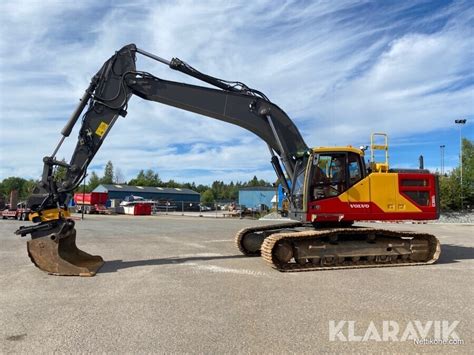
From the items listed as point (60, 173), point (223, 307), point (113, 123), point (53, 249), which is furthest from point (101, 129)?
point (223, 307)

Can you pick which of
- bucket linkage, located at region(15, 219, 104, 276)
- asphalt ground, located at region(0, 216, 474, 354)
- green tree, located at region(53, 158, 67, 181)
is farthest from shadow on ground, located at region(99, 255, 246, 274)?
green tree, located at region(53, 158, 67, 181)

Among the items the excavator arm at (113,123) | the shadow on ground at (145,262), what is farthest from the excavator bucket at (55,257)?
the shadow on ground at (145,262)

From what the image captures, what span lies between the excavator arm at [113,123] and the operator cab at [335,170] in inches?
21.0

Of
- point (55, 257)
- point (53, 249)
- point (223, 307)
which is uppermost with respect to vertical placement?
point (53, 249)

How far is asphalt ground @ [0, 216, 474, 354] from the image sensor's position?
17.2ft

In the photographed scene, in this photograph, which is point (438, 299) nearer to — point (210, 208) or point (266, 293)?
point (266, 293)

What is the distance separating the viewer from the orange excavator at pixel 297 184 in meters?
10.6

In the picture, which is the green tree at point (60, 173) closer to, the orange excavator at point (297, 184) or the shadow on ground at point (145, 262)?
the orange excavator at point (297, 184)

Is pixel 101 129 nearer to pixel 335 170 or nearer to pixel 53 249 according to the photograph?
pixel 53 249

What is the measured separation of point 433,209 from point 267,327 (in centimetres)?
767

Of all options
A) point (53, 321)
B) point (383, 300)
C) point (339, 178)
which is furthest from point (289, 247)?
point (53, 321)

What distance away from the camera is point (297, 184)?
11742 mm

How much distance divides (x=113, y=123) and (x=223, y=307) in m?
6.61

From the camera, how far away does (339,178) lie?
37.1 ft
